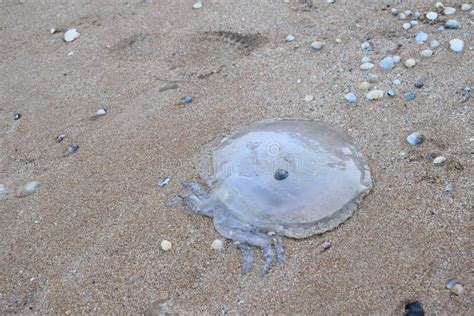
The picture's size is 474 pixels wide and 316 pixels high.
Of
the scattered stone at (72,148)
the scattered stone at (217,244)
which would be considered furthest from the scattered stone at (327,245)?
the scattered stone at (72,148)

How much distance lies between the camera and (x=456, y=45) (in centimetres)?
356

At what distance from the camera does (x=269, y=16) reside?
4230mm

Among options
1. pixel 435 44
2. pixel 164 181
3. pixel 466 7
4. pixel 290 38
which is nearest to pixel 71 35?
pixel 290 38

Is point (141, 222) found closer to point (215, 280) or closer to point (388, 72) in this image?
point (215, 280)

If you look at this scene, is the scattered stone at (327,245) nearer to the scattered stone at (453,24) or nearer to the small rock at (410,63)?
the small rock at (410,63)

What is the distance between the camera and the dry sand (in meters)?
2.48

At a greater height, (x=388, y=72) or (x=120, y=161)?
(x=388, y=72)

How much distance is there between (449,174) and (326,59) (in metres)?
1.36

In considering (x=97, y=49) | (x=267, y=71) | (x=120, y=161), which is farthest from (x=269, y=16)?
(x=120, y=161)

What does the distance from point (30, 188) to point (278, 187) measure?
65.2 inches

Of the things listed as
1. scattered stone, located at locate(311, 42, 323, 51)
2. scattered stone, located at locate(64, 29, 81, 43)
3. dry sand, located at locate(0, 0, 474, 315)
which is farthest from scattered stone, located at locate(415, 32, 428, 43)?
scattered stone, located at locate(64, 29, 81, 43)

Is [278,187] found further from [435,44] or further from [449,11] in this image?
[449,11]

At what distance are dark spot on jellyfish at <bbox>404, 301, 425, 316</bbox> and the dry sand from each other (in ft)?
0.13

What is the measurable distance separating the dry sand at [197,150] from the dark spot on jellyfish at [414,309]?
0.04 meters
